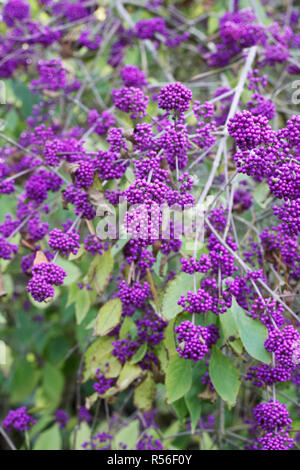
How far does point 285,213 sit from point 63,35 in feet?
7.99

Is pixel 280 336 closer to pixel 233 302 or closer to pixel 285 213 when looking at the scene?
pixel 233 302

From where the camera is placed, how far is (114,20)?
337 cm

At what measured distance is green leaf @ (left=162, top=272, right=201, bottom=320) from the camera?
155 cm

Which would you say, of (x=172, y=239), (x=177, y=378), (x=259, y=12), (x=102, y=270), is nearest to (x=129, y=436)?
(x=177, y=378)

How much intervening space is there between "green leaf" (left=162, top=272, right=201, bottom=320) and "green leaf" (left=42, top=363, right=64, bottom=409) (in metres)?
2.31

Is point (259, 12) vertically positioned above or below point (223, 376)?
above

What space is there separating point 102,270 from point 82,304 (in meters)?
0.35

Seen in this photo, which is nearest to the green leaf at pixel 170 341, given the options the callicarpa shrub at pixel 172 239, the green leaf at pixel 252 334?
the callicarpa shrub at pixel 172 239

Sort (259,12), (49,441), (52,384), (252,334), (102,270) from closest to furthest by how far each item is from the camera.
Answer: (252,334)
(102,270)
(49,441)
(259,12)
(52,384)

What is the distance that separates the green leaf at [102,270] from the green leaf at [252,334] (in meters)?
0.50

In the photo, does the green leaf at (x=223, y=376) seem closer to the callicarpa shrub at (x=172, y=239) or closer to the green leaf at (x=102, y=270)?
the callicarpa shrub at (x=172, y=239)

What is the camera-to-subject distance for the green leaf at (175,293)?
1.55 meters

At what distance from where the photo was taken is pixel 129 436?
2.29 metres

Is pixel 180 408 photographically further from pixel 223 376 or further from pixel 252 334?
pixel 252 334
